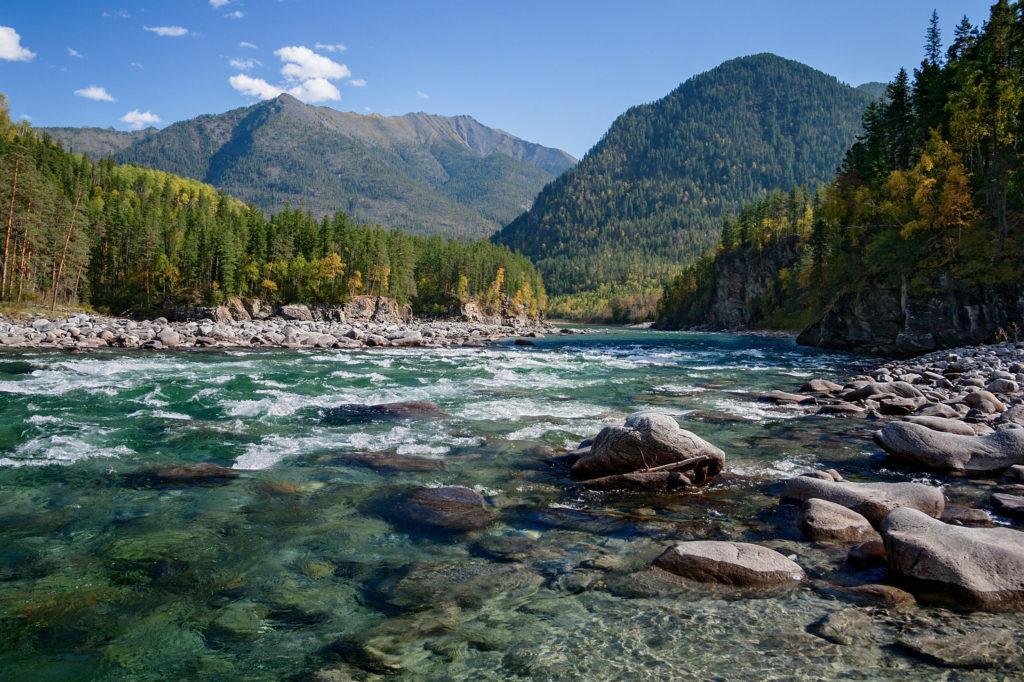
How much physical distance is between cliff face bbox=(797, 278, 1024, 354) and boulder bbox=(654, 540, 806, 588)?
34.5m

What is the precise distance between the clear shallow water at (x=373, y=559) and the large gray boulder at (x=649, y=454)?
1.71ft

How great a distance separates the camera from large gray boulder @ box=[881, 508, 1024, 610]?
5047 mm

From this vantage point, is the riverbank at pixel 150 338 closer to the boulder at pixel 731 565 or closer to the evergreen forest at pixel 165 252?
the evergreen forest at pixel 165 252

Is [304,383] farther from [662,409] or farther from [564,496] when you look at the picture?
[564,496]

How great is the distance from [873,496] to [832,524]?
1.19 m

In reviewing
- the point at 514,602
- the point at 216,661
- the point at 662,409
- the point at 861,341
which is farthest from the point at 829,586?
the point at 861,341

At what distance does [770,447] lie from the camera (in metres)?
11.9

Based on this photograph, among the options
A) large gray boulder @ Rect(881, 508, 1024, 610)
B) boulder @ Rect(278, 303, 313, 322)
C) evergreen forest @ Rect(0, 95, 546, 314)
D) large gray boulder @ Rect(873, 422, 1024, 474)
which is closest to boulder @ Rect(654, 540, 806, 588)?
large gray boulder @ Rect(881, 508, 1024, 610)

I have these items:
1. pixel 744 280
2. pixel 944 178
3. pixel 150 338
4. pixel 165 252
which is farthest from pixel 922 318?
pixel 165 252

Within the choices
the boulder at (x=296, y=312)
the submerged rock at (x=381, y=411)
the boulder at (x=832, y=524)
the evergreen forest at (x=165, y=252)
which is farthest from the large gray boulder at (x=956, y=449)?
the boulder at (x=296, y=312)

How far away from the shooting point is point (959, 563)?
209 inches

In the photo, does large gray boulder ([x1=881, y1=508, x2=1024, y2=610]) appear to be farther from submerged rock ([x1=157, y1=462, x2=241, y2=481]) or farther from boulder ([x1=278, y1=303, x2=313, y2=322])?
boulder ([x1=278, y1=303, x2=313, y2=322])

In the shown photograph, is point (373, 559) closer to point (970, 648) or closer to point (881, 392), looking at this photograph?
point (970, 648)

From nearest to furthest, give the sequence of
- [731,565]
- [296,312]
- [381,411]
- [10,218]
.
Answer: [731,565], [381,411], [10,218], [296,312]
